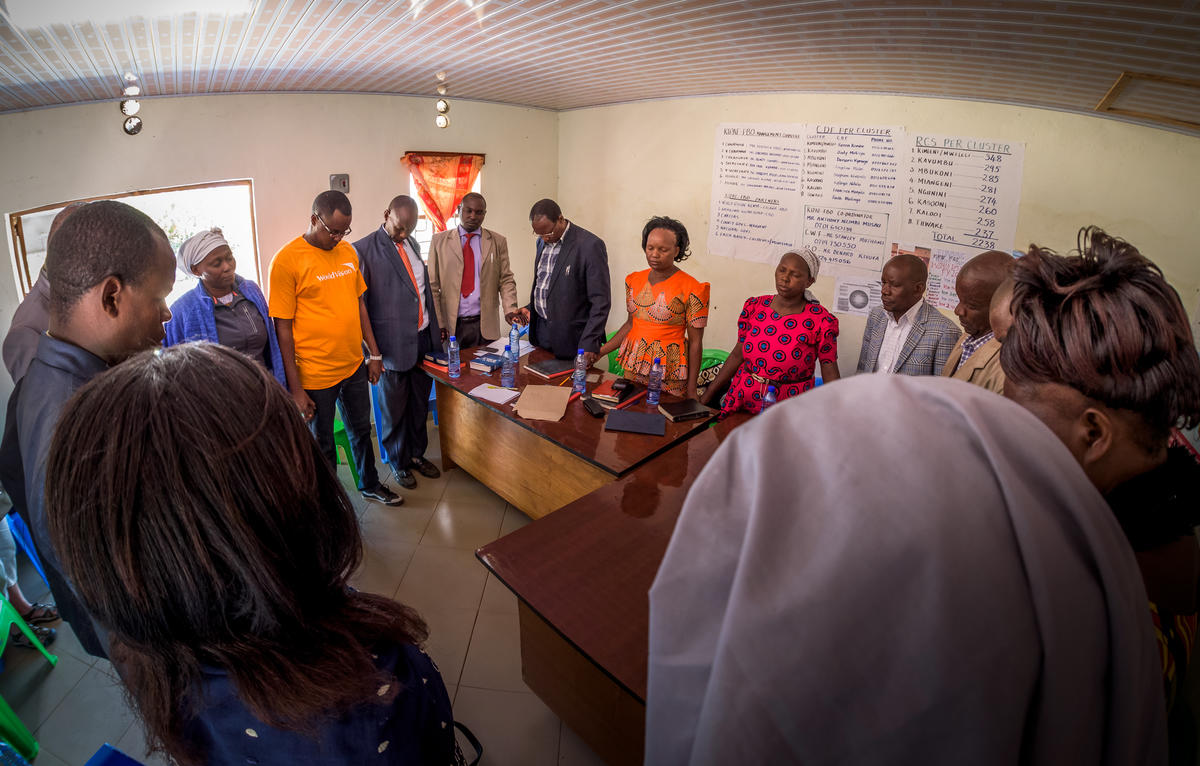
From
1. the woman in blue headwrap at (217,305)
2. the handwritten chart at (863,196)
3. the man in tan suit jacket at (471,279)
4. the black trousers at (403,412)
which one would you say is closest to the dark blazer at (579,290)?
the man in tan suit jacket at (471,279)

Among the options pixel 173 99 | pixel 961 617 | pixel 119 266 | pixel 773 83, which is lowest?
pixel 961 617

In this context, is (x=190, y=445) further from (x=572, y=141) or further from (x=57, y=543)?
(x=572, y=141)

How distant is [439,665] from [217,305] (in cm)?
209

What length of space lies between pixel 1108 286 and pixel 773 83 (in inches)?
146

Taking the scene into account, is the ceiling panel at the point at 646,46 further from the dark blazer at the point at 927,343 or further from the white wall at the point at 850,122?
the dark blazer at the point at 927,343

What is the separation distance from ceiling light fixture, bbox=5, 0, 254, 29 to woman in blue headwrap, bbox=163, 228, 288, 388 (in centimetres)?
97

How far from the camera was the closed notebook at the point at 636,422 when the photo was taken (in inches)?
110

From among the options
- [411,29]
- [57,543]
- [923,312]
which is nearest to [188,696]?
[57,543]

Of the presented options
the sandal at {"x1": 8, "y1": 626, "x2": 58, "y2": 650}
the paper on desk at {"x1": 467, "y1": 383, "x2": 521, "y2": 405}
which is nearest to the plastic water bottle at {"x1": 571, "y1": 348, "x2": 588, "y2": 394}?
the paper on desk at {"x1": 467, "y1": 383, "x2": 521, "y2": 405}

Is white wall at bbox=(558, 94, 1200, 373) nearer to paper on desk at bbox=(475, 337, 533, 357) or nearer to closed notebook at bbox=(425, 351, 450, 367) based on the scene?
paper on desk at bbox=(475, 337, 533, 357)

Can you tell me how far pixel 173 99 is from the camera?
3.87 meters

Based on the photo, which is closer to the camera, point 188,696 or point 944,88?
point 188,696

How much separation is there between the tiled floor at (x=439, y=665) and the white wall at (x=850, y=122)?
3.21 metres

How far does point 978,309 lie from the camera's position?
8.30 ft
